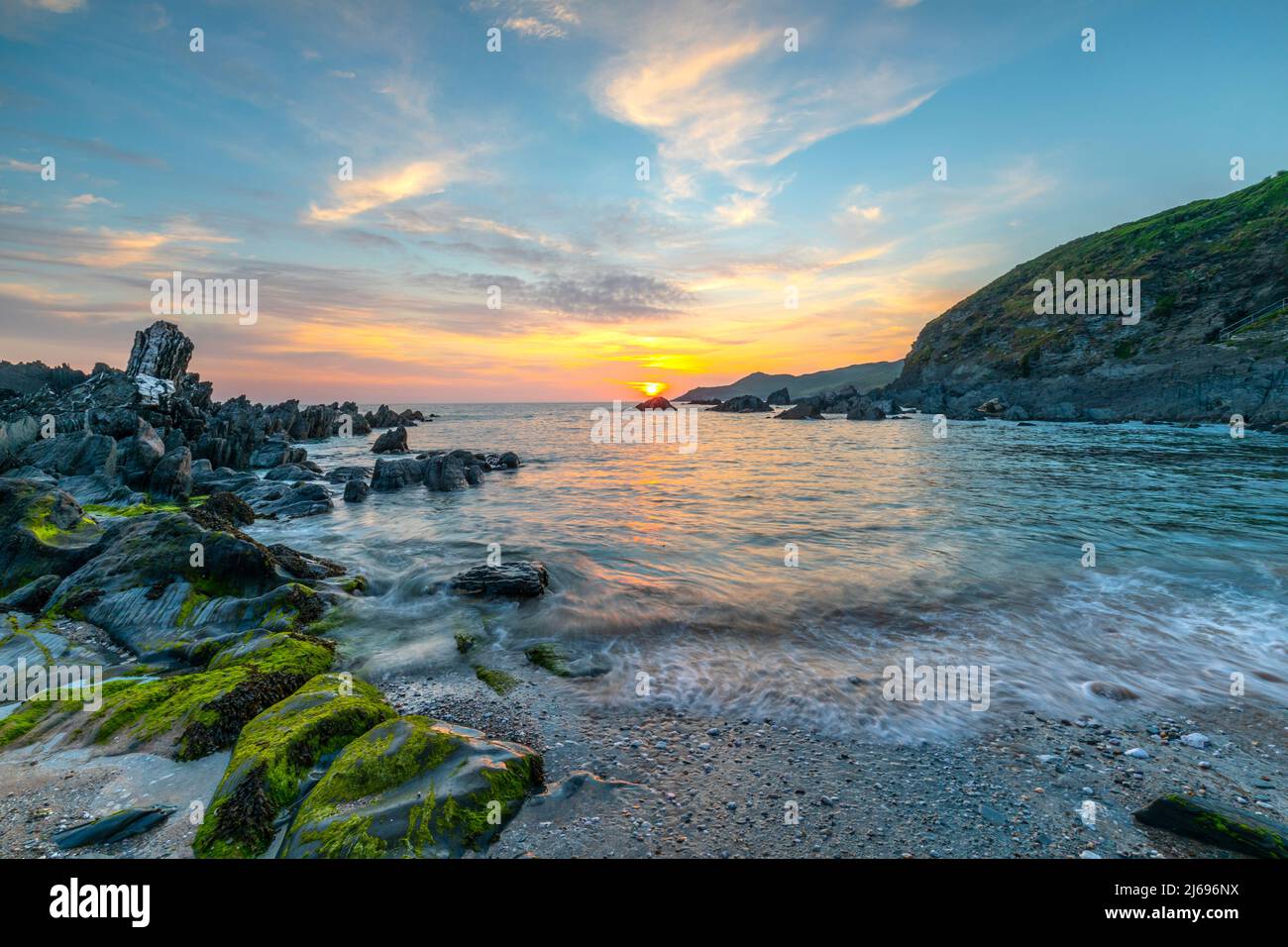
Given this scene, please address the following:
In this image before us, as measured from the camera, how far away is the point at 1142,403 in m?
68.7

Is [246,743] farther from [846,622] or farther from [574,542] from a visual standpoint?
[574,542]

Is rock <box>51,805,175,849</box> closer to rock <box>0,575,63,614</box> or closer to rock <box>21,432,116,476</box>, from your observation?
rock <box>0,575,63,614</box>

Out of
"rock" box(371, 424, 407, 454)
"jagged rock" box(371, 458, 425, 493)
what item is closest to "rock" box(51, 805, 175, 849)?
"jagged rock" box(371, 458, 425, 493)

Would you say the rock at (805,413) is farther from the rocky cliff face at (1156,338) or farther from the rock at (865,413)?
the rocky cliff face at (1156,338)

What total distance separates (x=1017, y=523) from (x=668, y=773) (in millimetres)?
19364

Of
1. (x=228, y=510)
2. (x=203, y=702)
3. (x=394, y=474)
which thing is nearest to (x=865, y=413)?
(x=394, y=474)

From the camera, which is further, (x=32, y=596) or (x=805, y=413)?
(x=805, y=413)

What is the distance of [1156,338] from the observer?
73.8 m

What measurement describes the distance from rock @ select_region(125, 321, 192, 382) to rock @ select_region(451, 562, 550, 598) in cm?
4935

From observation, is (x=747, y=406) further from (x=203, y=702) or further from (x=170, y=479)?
(x=203, y=702)

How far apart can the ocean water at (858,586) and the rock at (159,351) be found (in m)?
35.5

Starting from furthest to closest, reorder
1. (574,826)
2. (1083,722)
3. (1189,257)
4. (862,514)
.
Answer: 1. (1189,257)
2. (862,514)
3. (1083,722)
4. (574,826)
